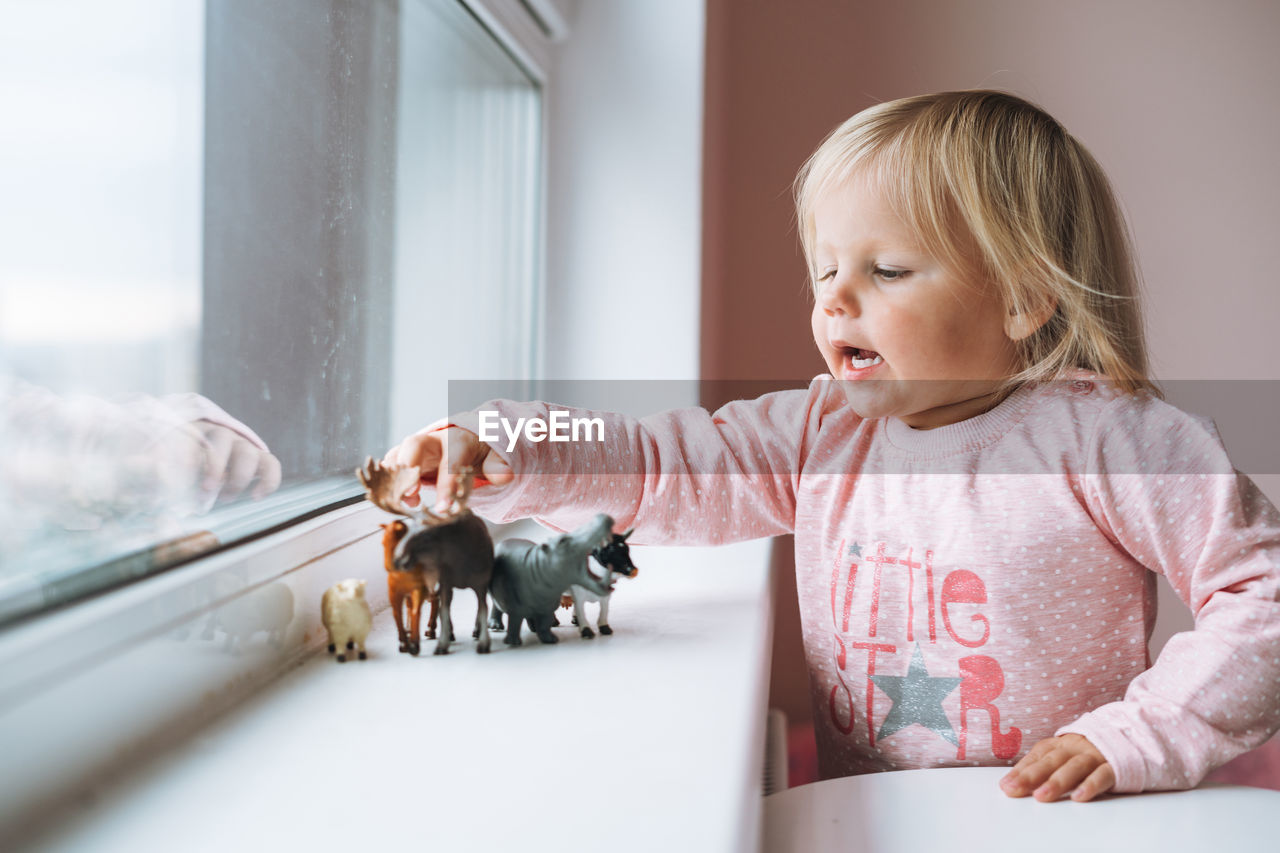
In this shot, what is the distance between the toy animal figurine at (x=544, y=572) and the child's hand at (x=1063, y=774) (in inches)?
11.3

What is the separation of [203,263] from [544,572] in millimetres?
293

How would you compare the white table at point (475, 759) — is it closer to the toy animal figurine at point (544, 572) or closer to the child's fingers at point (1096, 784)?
the toy animal figurine at point (544, 572)

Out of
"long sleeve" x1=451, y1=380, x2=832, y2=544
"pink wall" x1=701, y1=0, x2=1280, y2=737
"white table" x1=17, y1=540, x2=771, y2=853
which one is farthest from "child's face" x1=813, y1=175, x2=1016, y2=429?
"pink wall" x1=701, y1=0, x2=1280, y2=737

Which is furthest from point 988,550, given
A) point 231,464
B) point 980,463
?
point 231,464

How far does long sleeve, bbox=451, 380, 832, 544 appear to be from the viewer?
693mm

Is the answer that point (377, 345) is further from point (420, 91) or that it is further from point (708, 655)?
point (708, 655)

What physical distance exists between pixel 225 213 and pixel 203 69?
0.09m

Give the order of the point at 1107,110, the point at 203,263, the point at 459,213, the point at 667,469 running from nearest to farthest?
the point at 203,263 < the point at 667,469 < the point at 459,213 < the point at 1107,110

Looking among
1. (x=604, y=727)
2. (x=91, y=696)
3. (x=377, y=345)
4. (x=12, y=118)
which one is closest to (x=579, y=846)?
(x=604, y=727)

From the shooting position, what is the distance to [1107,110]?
130cm

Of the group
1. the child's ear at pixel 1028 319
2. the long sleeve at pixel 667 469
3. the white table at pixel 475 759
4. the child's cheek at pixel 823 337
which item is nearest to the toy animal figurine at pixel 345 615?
the white table at pixel 475 759

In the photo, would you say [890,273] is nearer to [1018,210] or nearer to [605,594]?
[1018,210]

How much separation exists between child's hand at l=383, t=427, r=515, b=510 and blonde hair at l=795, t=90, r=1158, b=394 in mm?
362

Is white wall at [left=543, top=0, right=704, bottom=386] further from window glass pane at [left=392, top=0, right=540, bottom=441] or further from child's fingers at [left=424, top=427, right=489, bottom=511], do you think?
child's fingers at [left=424, top=427, right=489, bottom=511]
